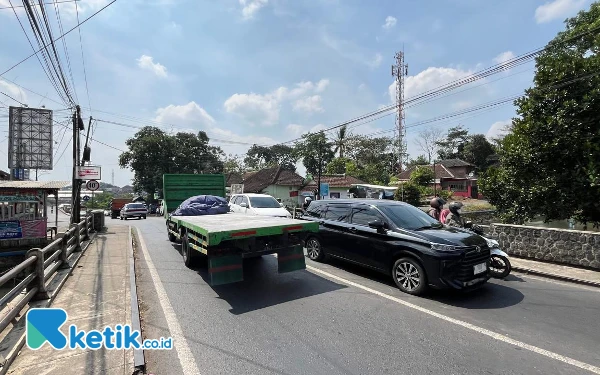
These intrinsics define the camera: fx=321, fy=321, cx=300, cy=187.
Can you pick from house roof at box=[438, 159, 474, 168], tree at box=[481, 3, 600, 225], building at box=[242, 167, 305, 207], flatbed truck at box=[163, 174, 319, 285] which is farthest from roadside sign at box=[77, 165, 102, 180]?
house roof at box=[438, 159, 474, 168]

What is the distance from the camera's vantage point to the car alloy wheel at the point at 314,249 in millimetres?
8008

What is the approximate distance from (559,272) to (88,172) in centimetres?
1767

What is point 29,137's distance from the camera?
915 inches

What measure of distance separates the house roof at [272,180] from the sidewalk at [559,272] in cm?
2775

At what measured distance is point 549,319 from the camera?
4723 mm

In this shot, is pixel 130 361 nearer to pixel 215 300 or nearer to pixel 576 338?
pixel 215 300

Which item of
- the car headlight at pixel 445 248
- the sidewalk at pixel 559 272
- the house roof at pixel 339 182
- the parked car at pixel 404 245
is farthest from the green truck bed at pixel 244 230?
the house roof at pixel 339 182

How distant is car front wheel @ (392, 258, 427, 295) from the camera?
5.52 m

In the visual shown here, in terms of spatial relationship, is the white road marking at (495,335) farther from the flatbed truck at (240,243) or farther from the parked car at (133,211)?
the parked car at (133,211)

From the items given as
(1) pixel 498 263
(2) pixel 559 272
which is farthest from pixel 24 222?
(2) pixel 559 272

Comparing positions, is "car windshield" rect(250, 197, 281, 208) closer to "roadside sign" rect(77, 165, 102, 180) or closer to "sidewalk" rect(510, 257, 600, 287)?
"roadside sign" rect(77, 165, 102, 180)

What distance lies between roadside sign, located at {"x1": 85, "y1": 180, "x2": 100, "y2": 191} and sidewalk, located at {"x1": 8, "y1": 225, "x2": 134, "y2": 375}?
6531mm

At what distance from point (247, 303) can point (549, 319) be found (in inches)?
179

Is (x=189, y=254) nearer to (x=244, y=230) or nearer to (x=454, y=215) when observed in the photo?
(x=244, y=230)
